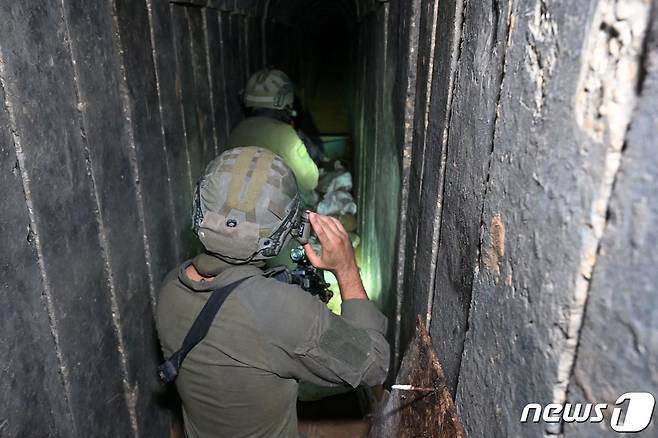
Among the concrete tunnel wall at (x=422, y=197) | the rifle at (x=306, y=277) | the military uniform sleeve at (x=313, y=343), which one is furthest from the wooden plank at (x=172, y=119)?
the military uniform sleeve at (x=313, y=343)

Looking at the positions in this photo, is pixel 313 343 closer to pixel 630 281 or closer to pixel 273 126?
pixel 630 281

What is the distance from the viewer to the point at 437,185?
1.66 metres

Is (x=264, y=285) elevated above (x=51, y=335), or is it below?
above

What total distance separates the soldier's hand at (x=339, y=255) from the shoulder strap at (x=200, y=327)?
18.6 inches

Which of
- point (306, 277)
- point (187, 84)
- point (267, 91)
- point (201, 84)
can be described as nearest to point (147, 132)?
point (187, 84)

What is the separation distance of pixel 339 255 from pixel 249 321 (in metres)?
0.55

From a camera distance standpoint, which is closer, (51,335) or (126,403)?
(51,335)

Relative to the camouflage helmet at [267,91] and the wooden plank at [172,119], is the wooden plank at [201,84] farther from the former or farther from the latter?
the camouflage helmet at [267,91]

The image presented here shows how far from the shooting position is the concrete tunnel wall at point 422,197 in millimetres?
722

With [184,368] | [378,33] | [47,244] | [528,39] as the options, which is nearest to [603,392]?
[528,39]

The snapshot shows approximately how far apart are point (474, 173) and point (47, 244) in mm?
1482

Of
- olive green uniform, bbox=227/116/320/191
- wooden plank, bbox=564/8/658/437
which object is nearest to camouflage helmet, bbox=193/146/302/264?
wooden plank, bbox=564/8/658/437

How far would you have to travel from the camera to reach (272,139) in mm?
3965

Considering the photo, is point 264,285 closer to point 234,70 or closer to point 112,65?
point 112,65
